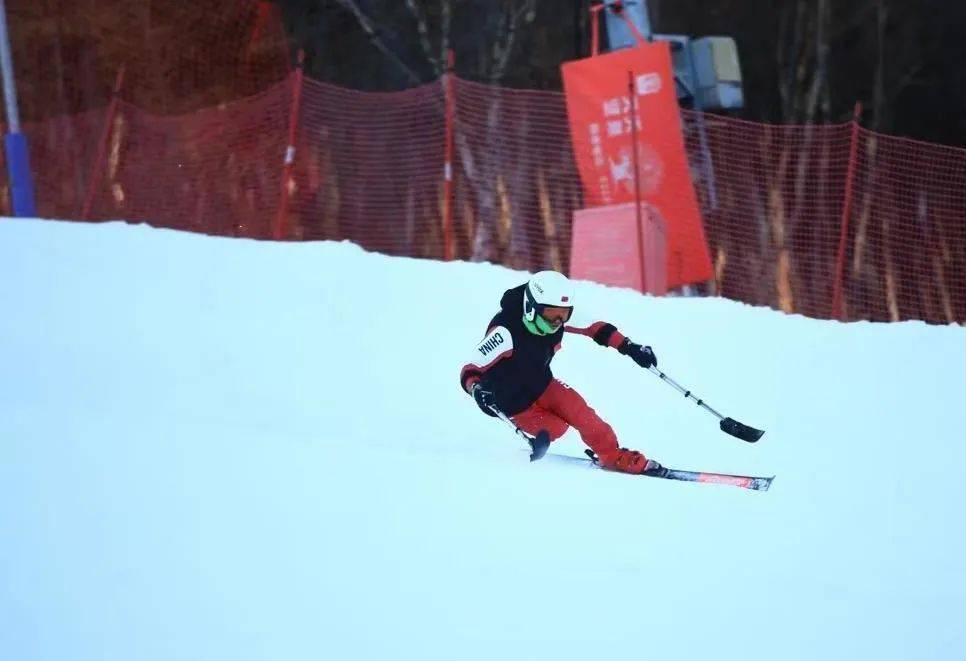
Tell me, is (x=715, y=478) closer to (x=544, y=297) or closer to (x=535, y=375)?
(x=535, y=375)

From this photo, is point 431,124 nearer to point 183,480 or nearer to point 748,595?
point 183,480

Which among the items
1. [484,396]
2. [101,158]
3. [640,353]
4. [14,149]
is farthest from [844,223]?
[14,149]

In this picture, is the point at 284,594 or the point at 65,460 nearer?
the point at 284,594

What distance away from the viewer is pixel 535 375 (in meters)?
6.71

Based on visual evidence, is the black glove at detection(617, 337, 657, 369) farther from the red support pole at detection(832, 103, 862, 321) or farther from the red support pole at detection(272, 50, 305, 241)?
the red support pole at detection(272, 50, 305, 241)

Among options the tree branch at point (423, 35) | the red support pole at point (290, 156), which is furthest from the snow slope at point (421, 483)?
the tree branch at point (423, 35)

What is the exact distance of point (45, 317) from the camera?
29.7 feet

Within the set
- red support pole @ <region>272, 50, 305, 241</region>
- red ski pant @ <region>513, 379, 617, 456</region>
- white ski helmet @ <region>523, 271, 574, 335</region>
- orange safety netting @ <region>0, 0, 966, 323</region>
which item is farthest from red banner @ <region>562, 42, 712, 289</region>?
white ski helmet @ <region>523, 271, 574, 335</region>

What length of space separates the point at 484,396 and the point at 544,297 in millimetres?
646

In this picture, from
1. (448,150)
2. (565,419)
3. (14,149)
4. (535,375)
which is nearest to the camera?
(535,375)

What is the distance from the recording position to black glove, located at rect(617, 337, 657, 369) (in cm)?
678

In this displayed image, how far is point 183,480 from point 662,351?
4.68 m

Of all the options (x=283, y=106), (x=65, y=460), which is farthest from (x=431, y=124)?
(x=65, y=460)

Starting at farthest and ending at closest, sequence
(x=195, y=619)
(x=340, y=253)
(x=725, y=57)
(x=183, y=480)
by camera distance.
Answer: (x=725, y=57), (x=340, y=253), (x=183, y=480), (x=195, y=619)
